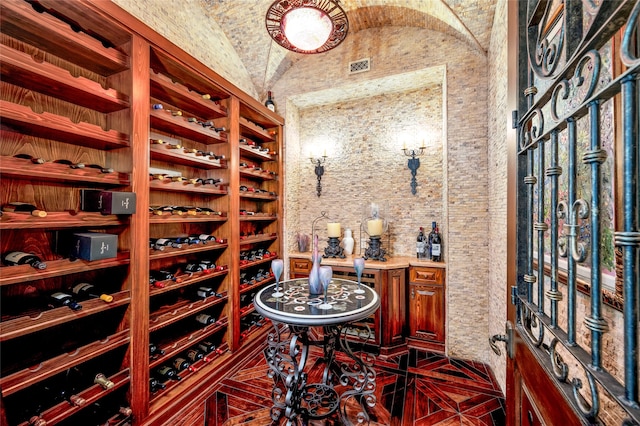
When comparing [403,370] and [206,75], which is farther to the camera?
[403,370]

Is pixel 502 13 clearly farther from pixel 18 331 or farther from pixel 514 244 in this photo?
pixel 18 331

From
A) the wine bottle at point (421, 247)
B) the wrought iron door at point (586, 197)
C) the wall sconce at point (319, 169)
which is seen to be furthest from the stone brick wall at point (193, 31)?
the wine bottle at point (421, 247)

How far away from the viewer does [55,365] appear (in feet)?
4.77

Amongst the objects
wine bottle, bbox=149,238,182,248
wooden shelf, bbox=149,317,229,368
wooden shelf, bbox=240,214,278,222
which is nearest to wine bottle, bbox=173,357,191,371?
wooden shelf, bbox=149,317,229,368

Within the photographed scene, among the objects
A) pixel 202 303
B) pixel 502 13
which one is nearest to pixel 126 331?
pixel 202 303

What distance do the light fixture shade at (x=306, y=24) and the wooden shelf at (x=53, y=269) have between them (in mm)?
2181

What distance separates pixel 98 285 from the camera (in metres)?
1.97

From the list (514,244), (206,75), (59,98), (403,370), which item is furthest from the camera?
(403,370)

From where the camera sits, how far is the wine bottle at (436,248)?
3.21 m

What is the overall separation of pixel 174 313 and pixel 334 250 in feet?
6.75

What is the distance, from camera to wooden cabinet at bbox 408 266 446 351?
3.04 metres

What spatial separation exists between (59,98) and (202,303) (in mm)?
1935

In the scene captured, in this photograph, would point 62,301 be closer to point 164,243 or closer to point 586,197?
point 164,243

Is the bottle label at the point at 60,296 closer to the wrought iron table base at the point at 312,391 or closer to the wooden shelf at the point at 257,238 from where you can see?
the wrought iron table base at the point at 312,391
